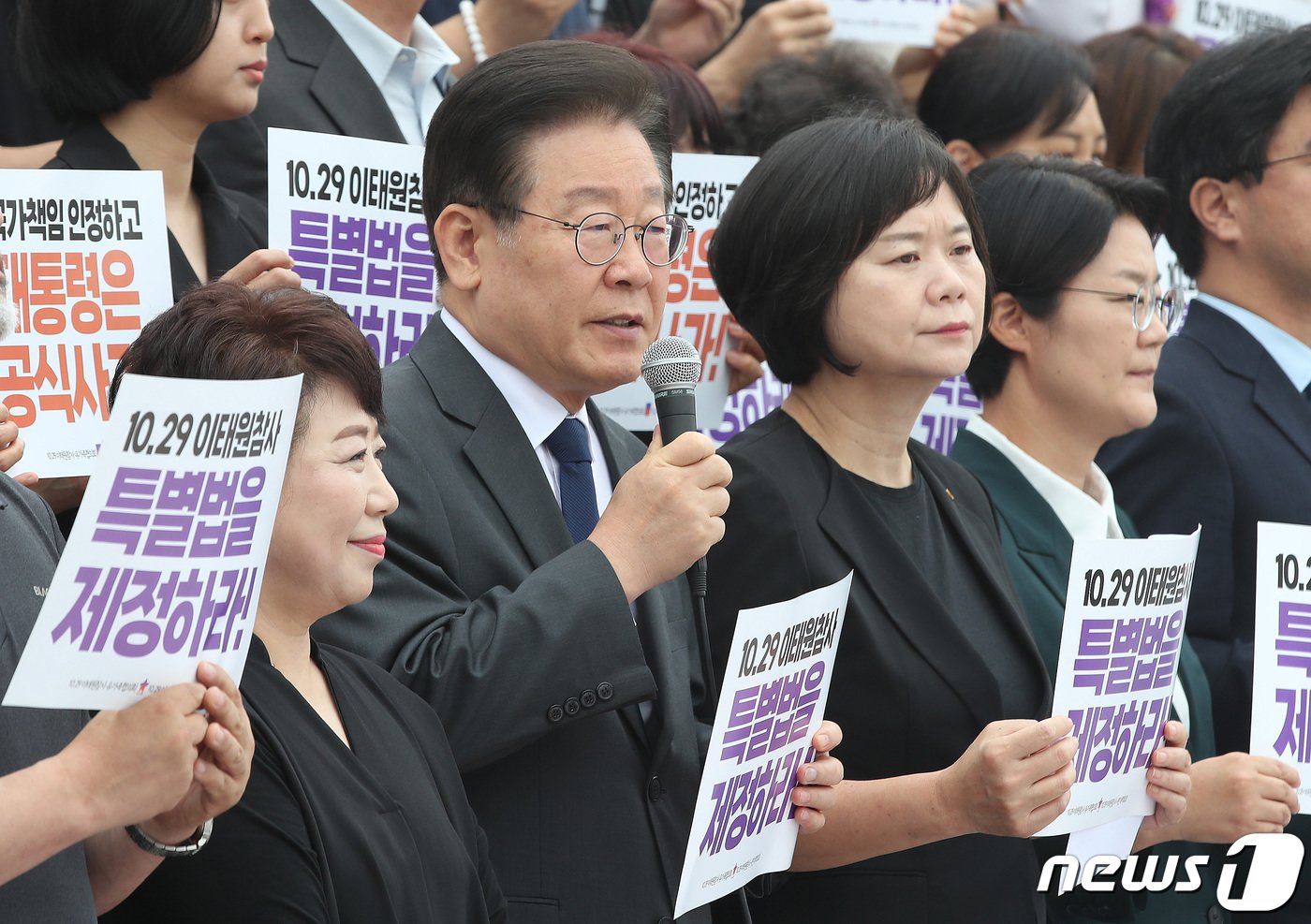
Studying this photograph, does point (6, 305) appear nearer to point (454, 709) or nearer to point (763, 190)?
point (454, 709)

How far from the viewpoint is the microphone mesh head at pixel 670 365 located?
3.28 m

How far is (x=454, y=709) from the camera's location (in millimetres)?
3127

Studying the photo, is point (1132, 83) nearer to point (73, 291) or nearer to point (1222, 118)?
point (1222, 118)

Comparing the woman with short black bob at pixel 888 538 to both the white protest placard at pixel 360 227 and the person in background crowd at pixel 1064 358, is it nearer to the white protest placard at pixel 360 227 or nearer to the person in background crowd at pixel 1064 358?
the person in background crowd at pixel 1064 358

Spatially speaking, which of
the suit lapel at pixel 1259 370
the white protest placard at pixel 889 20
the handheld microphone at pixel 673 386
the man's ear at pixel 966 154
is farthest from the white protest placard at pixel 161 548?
the white protest placard at pixel 889 20

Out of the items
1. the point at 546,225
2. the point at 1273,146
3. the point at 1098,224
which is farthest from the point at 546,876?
the point at 1273,146

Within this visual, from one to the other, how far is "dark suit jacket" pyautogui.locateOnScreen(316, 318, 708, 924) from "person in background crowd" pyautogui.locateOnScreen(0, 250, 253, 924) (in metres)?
0.71

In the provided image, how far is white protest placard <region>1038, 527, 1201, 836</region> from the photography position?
359 centimetres

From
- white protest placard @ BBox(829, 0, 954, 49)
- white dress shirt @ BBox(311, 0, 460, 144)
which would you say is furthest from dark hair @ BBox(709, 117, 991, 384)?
white protest placard @ BBox(829, 0, 954, 49)

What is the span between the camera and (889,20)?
660cm

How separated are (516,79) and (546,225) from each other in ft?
0.97

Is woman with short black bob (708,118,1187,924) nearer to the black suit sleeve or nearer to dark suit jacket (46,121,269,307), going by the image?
the black suit sleeve

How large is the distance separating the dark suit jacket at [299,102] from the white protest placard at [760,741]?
2.31 m

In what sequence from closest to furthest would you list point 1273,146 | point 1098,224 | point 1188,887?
point 1188,887
point 1098,224
point 1273,146
